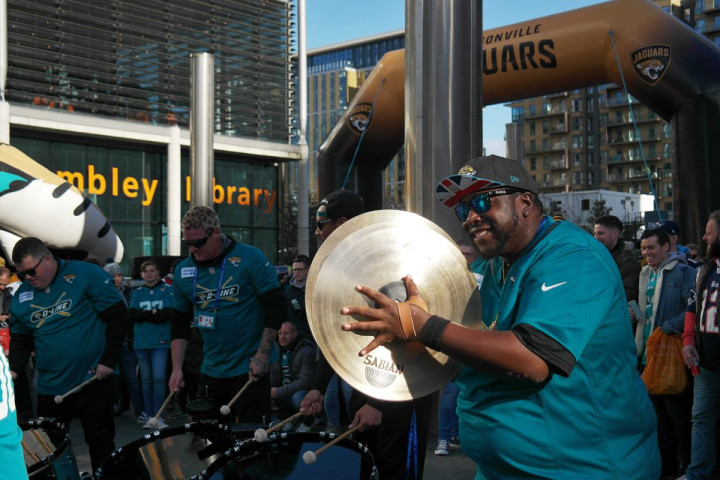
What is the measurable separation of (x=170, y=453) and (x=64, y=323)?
2210 millimetres

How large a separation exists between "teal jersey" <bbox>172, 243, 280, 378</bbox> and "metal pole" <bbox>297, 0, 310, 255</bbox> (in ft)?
89.6

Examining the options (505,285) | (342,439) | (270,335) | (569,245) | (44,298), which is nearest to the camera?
(569,245)

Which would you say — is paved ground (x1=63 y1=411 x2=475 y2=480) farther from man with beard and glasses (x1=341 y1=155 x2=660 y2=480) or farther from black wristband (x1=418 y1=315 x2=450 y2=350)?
black wristband (x1=418 y1=315 x2=450 y2=350)

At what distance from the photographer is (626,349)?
2471 mm

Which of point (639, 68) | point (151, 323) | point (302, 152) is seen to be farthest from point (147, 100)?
point (639, 68)

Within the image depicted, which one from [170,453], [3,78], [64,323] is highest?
[3,78]

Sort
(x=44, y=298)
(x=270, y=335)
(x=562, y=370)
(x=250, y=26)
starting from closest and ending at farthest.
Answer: (x=562, y=370)
(x=270, y=335)
(x=44, y=298)
(x=250, y=26)

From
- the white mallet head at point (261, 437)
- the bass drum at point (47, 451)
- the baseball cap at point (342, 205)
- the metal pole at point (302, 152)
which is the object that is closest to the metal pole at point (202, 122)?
the bass drum at point (47, 451)

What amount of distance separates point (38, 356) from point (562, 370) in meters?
4.96

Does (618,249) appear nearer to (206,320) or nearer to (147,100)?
(206,320)

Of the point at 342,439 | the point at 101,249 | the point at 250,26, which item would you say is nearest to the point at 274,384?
the point at 342,439

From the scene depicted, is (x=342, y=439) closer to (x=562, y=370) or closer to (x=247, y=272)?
(x=562, y=370)

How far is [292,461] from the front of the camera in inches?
144

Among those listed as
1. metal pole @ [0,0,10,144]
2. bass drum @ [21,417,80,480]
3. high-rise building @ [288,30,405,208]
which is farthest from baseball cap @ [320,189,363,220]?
high-rise building @ [288,30,405,208]
